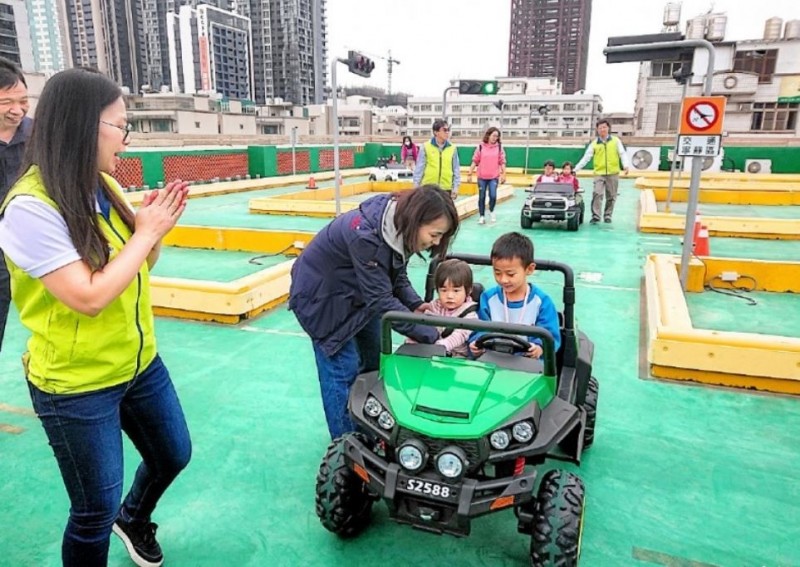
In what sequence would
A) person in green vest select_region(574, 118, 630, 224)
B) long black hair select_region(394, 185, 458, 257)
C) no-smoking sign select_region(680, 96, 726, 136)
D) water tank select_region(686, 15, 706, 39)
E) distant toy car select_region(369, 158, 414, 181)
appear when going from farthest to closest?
water tank select_region(686, 15, 706, 39) < distant toy car select_region(369, 158, 414, 181) < person in green vest select_region(574, 118, 630, 224) < no-smoking sign select_region(680, 96, 726, 136) < long black hair select_region(394, 185, 458, 257)

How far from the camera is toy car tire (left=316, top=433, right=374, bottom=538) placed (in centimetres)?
228

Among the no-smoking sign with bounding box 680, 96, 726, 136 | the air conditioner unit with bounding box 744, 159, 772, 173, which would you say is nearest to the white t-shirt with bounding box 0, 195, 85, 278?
the no-smoking sign with bounding box 680, 96, 726, 136

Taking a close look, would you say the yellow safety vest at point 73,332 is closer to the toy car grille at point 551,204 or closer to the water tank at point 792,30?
the toy car grille at point 551,204

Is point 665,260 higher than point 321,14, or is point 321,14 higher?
point 321,14

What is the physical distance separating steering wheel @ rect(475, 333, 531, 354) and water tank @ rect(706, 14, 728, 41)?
1416 inches

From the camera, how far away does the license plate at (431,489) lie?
186 cm

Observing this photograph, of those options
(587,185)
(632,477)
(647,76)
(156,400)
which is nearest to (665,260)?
(632,477)

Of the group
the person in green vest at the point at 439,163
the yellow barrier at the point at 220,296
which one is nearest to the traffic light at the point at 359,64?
the person in green vest at the point at 439,163

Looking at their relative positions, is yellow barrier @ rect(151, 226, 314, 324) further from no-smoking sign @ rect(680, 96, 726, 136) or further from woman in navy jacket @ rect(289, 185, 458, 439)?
no-smoking sign @ rect(680, 96, 726, 136)

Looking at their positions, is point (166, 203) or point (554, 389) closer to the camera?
point (166, 203)

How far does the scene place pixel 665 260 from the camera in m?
6.14

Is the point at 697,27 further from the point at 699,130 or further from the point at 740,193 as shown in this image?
the point at 699,130

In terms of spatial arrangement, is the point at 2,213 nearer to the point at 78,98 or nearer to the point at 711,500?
the point at 78,98

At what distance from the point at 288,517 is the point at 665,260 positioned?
16.5 ft
